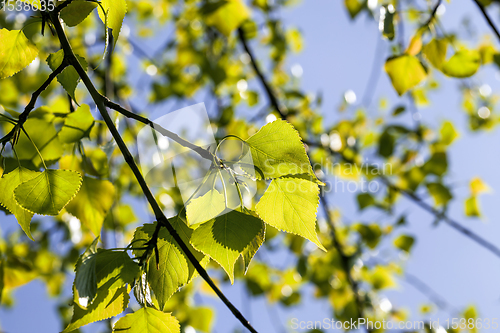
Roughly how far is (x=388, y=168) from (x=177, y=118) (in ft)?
4.04

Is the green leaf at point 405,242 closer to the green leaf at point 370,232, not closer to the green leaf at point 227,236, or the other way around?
the green leaf at point 370,232

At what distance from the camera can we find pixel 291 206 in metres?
0.30

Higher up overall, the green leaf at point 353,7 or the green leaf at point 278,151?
the green leaf at point 353,7

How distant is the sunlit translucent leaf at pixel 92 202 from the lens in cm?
45

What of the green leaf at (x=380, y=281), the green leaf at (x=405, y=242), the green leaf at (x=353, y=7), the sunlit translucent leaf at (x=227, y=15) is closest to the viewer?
the green leaf at (x=353, y=7)

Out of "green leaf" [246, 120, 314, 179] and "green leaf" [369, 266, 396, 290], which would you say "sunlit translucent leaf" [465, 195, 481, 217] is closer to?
"green leaf" [369, 266, 396, 290]

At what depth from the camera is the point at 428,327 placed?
1022 mm

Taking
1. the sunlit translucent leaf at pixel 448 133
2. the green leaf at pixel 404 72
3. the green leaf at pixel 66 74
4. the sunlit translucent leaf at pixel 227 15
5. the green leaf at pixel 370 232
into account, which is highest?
the sunlit translucent leaf at pixel 227 15

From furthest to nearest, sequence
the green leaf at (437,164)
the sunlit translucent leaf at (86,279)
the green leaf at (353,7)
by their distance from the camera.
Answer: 1. the green leaf at (437,164)
2. the green leaf at (353,7)
3. the sunlit translucent leaf at (86,279)

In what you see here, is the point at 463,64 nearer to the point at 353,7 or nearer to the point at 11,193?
the point at 353,7

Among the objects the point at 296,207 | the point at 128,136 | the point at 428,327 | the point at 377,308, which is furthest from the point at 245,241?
the point at 377,308

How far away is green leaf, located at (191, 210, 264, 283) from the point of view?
28cm

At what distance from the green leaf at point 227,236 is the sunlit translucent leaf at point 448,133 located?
1.18 metres

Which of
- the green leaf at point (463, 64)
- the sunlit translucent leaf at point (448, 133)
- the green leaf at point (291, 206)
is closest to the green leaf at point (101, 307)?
the green leaf at point (291, 206)
